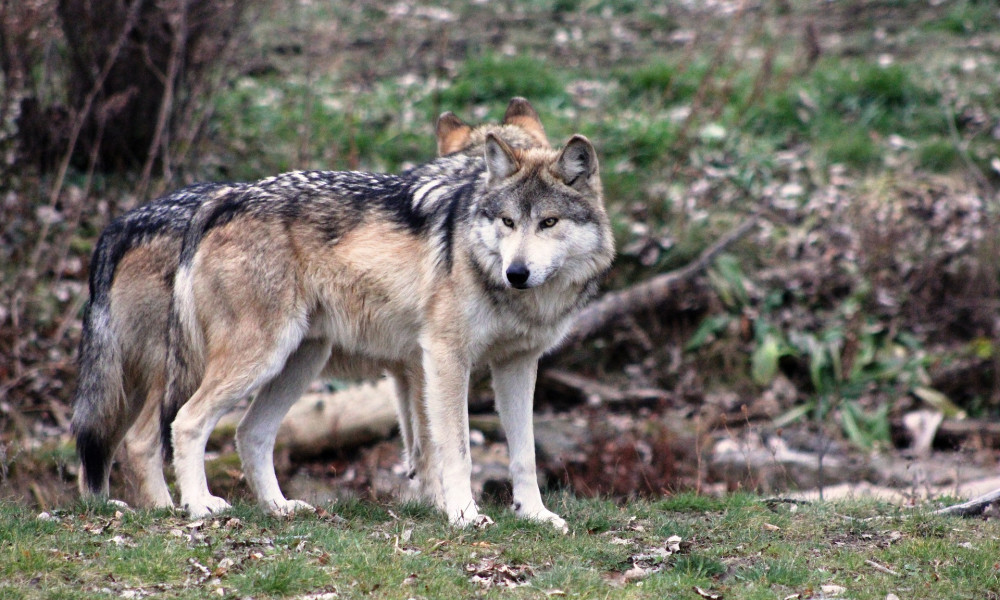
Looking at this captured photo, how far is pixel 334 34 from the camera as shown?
11.9 meters

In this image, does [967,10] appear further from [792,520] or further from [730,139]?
[792,520]

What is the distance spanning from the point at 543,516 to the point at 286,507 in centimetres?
138

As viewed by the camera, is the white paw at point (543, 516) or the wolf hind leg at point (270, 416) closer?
the white paw at point (543, 516)

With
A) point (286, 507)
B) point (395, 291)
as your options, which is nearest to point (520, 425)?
point (395, 291)

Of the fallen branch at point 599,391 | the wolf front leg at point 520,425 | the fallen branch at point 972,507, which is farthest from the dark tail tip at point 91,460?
the fallen branch at point 599,391

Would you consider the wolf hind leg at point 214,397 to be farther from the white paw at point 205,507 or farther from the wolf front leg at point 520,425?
the wolf front leg at point 520,425

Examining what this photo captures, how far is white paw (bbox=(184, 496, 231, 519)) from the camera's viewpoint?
4879mm

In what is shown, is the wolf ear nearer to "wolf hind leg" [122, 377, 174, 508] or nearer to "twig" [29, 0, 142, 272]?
"wolf hind leg" [122, 377, 174, 508]

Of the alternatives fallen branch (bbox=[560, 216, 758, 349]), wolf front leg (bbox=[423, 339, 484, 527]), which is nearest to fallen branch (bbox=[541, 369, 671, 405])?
fallen branch (bbox=[560, 216, 758, 349])

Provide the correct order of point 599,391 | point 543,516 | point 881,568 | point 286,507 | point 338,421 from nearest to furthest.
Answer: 1. point 881,568
2. point 543,516
3. point 286,507
4. point 338,421
5. point 599,391

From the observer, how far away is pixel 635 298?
991 centimetres

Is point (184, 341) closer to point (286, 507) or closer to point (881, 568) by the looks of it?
point (286, 507)

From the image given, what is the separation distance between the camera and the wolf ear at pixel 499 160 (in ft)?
16.5

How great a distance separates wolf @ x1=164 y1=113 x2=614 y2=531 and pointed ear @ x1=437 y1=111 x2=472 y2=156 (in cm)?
146
